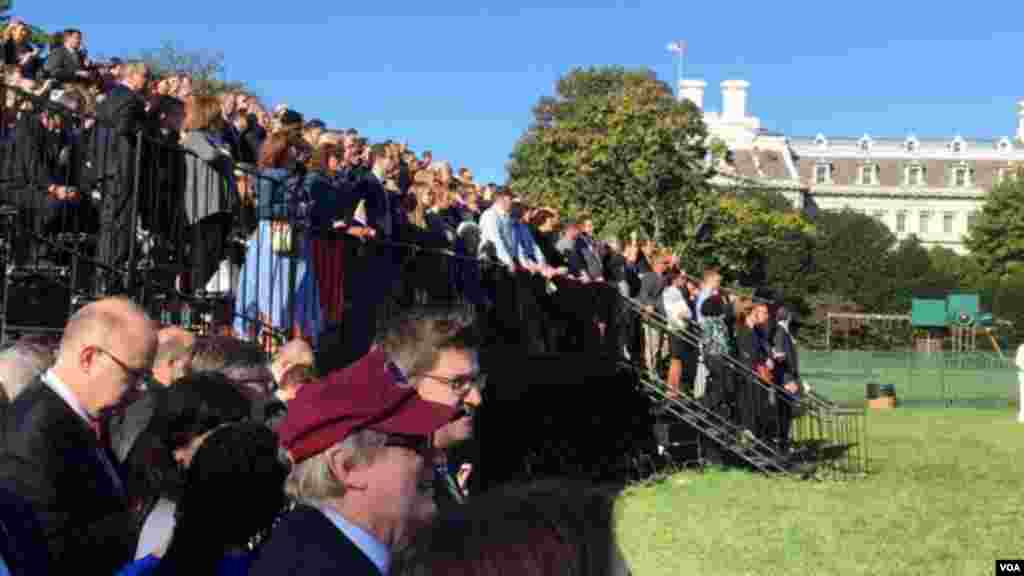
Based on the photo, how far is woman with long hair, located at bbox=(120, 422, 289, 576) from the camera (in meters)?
3.82

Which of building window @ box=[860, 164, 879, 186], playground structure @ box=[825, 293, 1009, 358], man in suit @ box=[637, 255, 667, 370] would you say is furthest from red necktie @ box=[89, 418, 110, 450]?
building window @ box=[860, 164, 879, 186]

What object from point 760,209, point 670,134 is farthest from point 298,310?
point 760,209

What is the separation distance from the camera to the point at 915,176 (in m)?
175

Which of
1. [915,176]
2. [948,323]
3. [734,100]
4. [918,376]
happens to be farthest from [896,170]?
[918,376]

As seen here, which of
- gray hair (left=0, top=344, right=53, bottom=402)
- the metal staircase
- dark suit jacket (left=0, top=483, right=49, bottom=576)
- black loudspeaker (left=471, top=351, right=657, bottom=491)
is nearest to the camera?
dark suit jacket (left=0, top=483, right=49, bottom=576)

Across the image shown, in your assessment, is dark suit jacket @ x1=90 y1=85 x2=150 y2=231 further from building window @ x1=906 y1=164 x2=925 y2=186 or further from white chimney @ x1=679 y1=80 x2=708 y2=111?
building window @ x1=906 y1=164 x2=925 y2=186

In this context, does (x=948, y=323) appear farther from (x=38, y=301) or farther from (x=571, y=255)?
(x=38, y=301)

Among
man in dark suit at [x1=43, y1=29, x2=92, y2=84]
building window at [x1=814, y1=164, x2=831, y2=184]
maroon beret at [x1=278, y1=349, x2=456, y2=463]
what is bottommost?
maroon beret at [x1=278, y1=349, x2=456, y2=463]

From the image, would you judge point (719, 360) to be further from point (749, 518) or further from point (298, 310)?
point (298, 310)

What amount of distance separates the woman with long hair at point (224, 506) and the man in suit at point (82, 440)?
84 cm

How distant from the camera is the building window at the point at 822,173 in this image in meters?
172

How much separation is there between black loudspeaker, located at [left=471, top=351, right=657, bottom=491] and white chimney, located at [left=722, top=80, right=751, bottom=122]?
491ft

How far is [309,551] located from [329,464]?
30cm

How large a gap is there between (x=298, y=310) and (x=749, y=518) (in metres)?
6.36
